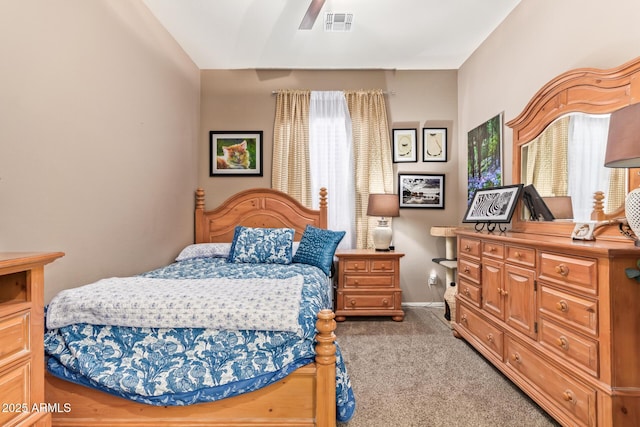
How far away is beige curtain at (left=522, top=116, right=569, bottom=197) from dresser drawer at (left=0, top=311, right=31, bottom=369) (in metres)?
2.79

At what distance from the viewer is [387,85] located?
13.1 feet

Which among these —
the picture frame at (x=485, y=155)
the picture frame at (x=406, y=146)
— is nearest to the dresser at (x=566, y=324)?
the picture frame at (x=485, y=155)

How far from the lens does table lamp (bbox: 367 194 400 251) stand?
11.7 feet

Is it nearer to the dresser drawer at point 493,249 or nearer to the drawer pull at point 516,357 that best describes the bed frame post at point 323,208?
the dresser drawer at point 493,249

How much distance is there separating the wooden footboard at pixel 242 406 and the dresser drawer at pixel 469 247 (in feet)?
5.12

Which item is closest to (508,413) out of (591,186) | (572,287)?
(572,287)

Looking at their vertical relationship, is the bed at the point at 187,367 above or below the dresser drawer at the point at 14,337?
below

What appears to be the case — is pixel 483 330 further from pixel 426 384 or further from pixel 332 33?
pixel 332 33

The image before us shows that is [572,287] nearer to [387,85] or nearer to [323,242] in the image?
[323,242]

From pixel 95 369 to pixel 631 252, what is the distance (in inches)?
88.5

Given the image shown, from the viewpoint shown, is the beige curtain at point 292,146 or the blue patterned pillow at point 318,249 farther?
the beige curtain at point 292,146

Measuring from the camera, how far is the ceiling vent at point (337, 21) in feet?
9.34

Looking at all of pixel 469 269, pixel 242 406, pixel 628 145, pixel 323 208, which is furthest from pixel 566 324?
pixel 323 208

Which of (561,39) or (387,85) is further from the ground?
(387,85)
